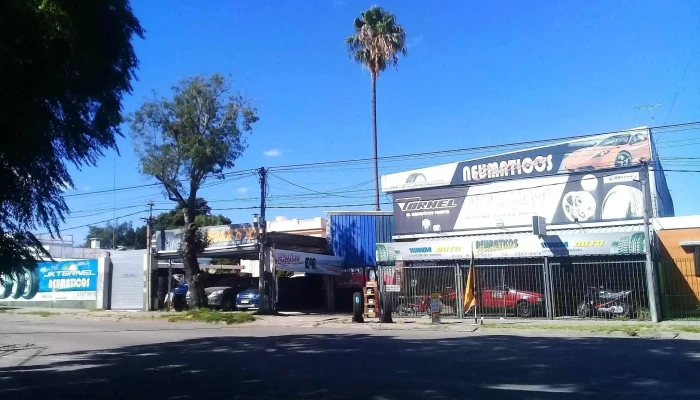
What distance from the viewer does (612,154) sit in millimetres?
27734

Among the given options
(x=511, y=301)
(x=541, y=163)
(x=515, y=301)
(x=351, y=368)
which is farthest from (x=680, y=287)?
(x=351, y=368)

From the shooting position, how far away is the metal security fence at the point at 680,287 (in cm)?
2481

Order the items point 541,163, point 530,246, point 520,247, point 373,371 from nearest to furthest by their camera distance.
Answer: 1. point 373,371
2. point 530,246
3. point 520,247
4. point 541,163

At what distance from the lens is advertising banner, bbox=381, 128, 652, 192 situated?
27.2 m

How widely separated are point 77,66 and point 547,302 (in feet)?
67.4

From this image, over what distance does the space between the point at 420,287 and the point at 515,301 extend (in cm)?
421

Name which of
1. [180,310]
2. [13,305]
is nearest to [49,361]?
[180,310]

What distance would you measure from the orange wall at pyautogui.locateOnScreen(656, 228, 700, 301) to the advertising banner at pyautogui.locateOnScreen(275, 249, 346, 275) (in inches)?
624

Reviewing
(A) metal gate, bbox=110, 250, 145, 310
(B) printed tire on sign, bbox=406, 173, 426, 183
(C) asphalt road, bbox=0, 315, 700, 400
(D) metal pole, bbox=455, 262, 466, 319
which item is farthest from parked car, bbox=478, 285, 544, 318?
(A) metal gate, bbox=110, 250, 145, 310

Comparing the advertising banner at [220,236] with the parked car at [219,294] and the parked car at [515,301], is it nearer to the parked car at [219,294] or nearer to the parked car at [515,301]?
the parked car at [219,294]

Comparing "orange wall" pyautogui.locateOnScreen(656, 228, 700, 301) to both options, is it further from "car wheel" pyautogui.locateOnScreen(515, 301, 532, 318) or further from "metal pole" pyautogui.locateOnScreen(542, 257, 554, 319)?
"car wheel" pyautogui.locateOnScreen(515, 301, 532, 318)

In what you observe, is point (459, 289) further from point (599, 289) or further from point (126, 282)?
point (126, 282)

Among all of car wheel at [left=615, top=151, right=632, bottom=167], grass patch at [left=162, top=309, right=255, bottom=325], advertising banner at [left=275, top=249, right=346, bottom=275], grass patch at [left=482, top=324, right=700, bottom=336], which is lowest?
grass patch at [left=482, top=324, right=700, bottom=336]

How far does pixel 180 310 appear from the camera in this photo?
3378 cm
